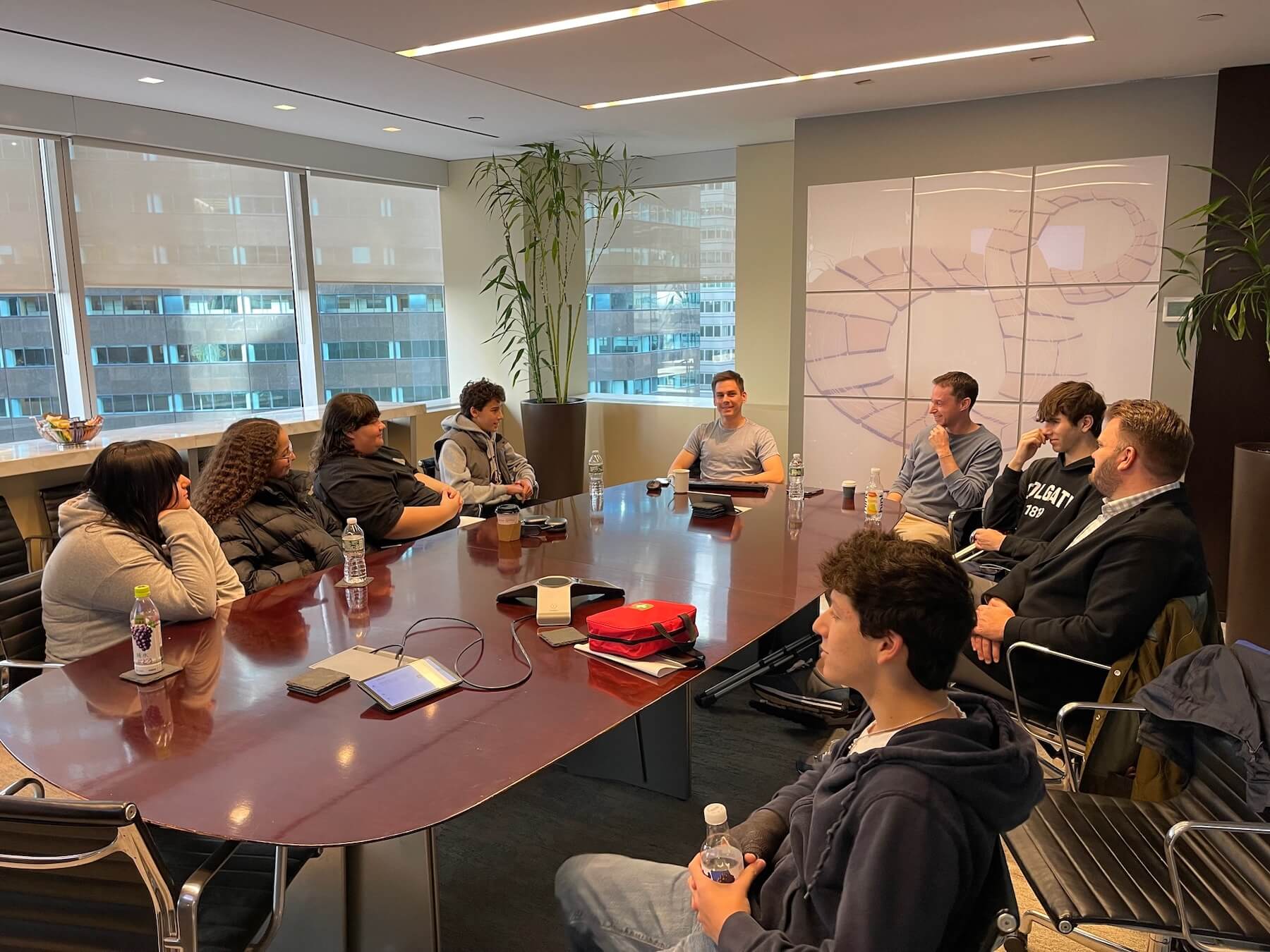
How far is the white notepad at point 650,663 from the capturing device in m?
2.19

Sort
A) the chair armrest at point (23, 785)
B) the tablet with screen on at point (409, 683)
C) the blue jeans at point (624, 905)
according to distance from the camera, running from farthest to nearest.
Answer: the tablet with screen on at point (409, 683), the chair armrest at point (23, 785), the blue jeans at point (624, 905)

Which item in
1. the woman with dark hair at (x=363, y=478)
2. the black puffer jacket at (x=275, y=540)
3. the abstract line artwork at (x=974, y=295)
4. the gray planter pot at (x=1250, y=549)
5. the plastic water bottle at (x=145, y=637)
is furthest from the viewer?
the abstract line artwork at (x=974, y=295)

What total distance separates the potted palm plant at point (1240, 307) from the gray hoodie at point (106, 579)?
4.24 metres

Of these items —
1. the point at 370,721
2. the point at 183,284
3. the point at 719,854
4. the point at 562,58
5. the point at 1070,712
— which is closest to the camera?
the point at 719,854

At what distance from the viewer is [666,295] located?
7.62 m

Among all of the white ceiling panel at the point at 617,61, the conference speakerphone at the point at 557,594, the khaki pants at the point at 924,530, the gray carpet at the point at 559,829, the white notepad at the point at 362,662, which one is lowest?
the gray carpet at the point at 559,829

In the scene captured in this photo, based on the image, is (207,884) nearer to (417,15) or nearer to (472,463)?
(417,15)

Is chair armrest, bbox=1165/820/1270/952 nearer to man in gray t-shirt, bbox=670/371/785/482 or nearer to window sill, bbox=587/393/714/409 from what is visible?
man in gray t-shirt, bbox=670/371/785/482

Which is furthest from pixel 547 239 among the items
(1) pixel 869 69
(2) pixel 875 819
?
(2) pixel 875 819

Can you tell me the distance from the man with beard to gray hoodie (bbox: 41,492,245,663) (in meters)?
2.17

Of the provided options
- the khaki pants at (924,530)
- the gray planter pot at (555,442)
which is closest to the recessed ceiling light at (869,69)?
the khaki pants at (924,530)

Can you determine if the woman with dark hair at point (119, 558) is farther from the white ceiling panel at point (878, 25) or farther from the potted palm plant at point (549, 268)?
the potted palm plant at point (549, 268)

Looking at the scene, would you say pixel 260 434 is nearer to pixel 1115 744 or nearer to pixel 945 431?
pixel 1115 744

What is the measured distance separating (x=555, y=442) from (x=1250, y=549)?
4.47 m
